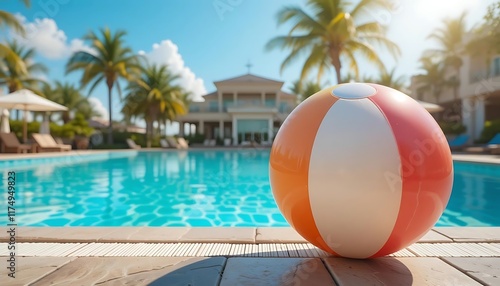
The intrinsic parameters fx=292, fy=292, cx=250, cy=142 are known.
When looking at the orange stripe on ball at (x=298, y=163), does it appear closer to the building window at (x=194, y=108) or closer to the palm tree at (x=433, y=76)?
the palm tree at (x=433, y=76)

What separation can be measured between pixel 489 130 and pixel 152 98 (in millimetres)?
28927

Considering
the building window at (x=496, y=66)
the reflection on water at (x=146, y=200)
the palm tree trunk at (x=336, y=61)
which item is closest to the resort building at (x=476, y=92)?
the building window at (x=496, y=66)

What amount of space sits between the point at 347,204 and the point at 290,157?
515 millimetres

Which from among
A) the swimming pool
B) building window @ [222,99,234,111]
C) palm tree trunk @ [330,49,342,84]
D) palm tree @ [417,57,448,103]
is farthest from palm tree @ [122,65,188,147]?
palm tree @ [417,57,448,103]

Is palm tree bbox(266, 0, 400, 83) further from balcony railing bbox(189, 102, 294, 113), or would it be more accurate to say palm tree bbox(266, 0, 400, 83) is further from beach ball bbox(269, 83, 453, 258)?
beach ball bbox(269, 83, 453, 258)

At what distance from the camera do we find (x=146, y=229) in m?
3.37

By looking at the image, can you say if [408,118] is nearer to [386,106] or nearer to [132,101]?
[386,106]

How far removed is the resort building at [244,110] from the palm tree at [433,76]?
14.6 meters

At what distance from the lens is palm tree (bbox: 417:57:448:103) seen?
30594mm

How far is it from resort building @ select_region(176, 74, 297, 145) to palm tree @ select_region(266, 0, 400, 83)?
1488 cm

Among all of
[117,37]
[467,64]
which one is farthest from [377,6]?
[117,37]

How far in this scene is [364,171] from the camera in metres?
1.91

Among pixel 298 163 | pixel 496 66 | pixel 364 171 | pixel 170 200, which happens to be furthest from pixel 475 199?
pixel 496 66

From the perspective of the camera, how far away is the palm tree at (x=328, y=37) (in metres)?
17.3
